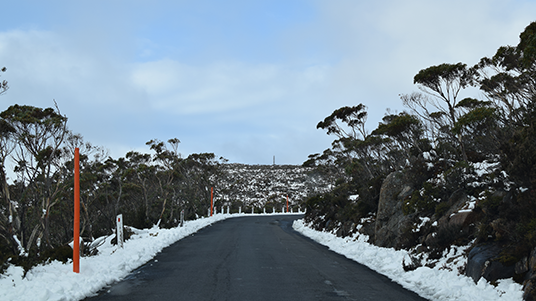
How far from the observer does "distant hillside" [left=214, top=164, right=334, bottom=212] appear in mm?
70562

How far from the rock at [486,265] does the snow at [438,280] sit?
0.52 feet

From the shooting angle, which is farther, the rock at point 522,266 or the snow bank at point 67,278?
the rock at point 522,266

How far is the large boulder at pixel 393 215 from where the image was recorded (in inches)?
555

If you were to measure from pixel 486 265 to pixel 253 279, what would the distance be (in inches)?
205

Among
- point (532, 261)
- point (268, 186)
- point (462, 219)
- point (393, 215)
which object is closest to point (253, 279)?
point (532, 261)

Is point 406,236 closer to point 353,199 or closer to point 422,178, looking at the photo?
point 422,178

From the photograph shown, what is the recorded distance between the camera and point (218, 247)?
54.2 ft

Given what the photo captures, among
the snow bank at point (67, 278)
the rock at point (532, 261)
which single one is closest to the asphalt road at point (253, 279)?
the snow bank at point (67, 278)

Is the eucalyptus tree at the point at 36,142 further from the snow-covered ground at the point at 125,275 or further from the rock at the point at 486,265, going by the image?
the rock at the point at 486,265

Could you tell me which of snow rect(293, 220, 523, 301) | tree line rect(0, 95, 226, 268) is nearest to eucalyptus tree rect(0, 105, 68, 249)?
tree line rect(0, 95, 226, 268)

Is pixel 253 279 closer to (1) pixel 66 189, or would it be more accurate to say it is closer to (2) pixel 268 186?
(1) pixel 66 189

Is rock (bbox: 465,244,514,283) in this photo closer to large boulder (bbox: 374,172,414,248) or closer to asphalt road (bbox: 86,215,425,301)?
asphalt road (bbox: 86,215,425,301)

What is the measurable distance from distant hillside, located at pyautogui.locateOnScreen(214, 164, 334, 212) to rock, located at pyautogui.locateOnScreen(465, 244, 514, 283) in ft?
168

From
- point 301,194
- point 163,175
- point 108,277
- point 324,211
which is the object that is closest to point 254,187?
Result: point 301,194
